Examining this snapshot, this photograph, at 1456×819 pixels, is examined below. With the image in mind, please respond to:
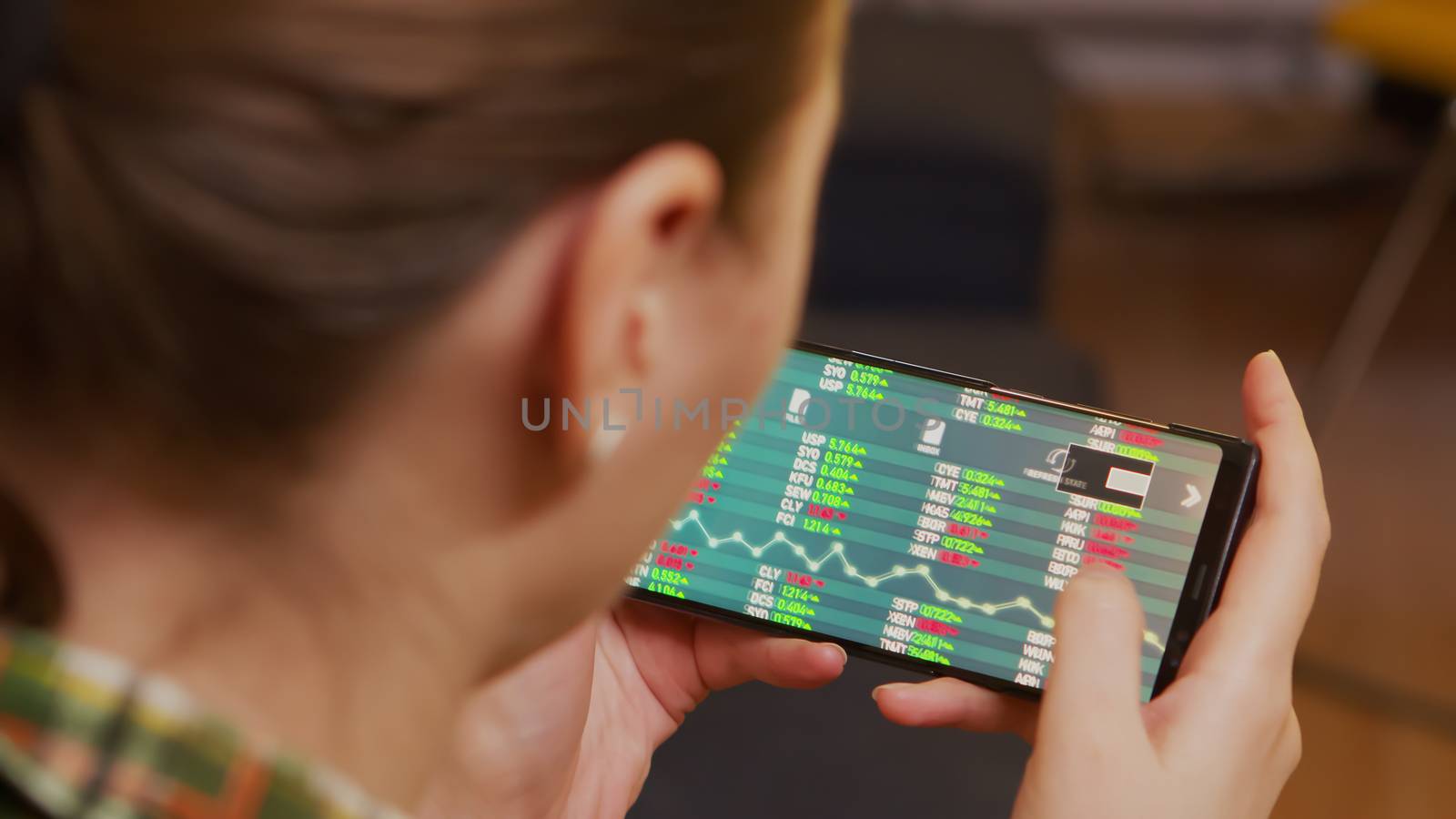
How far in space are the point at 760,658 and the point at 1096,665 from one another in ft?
0.84

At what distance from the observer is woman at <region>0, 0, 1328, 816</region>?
37 cm

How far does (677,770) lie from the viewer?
998 millimetres

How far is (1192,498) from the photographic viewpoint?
30.2 inches

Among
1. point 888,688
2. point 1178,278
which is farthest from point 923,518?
point 1178,278

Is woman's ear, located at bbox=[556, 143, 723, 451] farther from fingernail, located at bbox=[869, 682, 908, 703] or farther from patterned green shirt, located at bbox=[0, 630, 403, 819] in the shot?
fingernail, located at bbox=[869, 682, 908, 703]

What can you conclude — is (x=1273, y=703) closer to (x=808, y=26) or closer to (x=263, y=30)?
(x=808, y=26)

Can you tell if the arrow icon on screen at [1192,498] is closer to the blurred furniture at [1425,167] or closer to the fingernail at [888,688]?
the fingernail at [888,688]

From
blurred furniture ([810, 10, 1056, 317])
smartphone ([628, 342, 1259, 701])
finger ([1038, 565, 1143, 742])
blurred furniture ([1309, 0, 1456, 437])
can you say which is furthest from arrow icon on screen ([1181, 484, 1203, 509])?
blurred furniture ([1309, 0, 1456, 437])

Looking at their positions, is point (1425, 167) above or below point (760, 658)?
above

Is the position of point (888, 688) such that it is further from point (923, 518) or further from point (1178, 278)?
point (1178, 278)

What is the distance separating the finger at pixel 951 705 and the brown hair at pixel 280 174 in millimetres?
468

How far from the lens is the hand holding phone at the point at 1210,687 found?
2.06ft

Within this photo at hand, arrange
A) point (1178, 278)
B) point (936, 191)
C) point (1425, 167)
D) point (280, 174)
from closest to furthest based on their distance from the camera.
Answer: point (280, 174) < point (936, 191) < point (1425, 167) < point (1178, 278)

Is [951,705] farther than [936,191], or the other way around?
[936,191]
